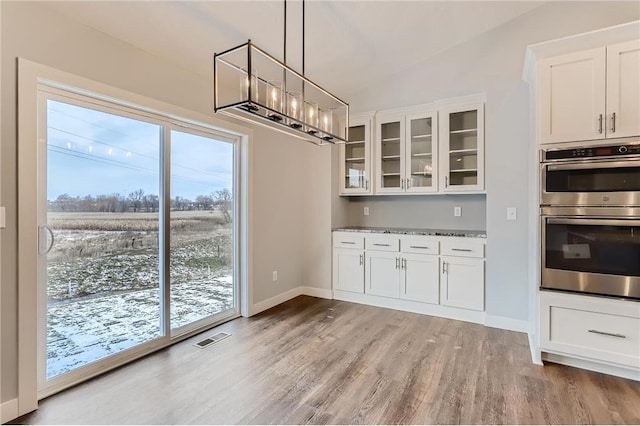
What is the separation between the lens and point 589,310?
2488 millimetres

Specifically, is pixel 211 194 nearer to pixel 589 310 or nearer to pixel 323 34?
pixel 323 34

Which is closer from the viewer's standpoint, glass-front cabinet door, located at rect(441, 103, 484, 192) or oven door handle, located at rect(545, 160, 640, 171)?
oven door handle, located at rect(545, 160, 640, 171)

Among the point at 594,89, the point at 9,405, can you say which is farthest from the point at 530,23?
the point at 9,405

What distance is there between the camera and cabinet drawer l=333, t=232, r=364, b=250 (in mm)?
4277

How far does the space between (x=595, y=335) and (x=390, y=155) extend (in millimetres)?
2723

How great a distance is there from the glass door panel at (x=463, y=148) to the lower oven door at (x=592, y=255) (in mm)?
1313

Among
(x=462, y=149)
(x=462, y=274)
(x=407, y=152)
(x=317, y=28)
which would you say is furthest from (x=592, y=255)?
(x=317, y=28)

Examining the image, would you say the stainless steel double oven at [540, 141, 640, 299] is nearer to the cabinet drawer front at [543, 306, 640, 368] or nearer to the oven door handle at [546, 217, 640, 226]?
the oven door handle at [546, 217, 640, 226]

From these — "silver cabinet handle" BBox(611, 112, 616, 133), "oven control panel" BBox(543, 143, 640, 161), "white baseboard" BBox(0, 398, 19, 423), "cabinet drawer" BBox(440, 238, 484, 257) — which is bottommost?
"white baseboard" BBox(0, 398, 19, 423)

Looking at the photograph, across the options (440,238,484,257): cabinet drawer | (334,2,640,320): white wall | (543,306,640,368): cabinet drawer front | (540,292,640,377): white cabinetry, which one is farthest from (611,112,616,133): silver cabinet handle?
(440,238,484,257): cabinet drawer

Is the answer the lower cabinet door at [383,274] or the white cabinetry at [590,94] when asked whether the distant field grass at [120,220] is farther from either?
the white cabinetry at [590,94]

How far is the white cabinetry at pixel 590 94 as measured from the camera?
2373 mm

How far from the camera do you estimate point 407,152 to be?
4.16 metres

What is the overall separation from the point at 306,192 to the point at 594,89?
3155 millimetres
